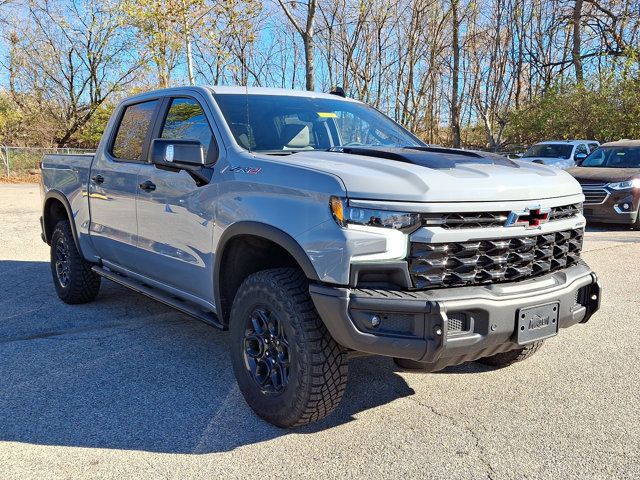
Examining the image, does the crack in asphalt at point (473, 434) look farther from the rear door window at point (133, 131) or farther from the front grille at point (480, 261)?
the rear door window at point (133, 131)

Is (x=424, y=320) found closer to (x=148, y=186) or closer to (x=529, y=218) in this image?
(x=529, y=218)

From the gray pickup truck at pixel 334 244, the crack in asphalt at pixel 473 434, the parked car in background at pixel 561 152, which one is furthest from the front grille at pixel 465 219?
the parked car in background at pixel 561 152

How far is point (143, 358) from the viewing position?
4.32m

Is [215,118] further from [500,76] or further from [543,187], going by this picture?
[500,76]

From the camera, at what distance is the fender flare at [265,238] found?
2918 mm

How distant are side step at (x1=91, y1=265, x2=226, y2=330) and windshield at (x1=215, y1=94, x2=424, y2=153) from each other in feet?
3.70

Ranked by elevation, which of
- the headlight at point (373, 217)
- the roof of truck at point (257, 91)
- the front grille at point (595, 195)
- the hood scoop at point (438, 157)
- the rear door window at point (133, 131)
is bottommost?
the front grille at point (595, 195)

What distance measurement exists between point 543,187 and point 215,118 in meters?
2.08

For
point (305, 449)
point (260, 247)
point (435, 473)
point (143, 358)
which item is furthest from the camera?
point (143, 358)

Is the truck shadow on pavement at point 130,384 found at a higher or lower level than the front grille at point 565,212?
lower

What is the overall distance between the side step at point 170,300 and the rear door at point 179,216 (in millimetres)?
98

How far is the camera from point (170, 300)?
13.8 ft

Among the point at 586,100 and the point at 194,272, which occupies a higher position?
the point at 586,100

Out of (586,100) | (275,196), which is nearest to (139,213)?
(275,196)
